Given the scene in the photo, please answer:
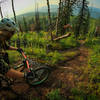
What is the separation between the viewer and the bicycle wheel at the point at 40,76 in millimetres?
3320

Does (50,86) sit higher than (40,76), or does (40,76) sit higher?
(40,76)

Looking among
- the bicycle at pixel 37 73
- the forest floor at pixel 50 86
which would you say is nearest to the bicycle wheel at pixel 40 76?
the bicycle at pixel 37 73

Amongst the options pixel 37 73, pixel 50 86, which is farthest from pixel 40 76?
pixel 50 86

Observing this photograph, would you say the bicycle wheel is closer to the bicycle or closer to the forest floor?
the bicycle

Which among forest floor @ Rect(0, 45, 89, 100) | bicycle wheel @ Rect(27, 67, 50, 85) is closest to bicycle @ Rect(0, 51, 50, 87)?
bicycle wheel @ Rect(27, 67, 50, 85)

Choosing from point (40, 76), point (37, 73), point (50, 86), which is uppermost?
point (37, 73)

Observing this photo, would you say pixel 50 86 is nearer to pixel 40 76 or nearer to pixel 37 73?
pixel 40 76

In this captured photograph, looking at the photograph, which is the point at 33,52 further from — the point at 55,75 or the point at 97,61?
the point at 97,61

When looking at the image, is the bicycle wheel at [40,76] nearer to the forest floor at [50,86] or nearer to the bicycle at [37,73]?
the bicycle at [37,73]

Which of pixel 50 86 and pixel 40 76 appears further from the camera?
pixel 40 76

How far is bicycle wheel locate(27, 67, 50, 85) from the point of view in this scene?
10.9 feet

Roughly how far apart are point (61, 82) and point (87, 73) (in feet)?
5.00

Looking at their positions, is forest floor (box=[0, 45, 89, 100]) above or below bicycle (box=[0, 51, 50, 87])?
below

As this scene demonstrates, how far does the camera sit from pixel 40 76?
3.73 m
